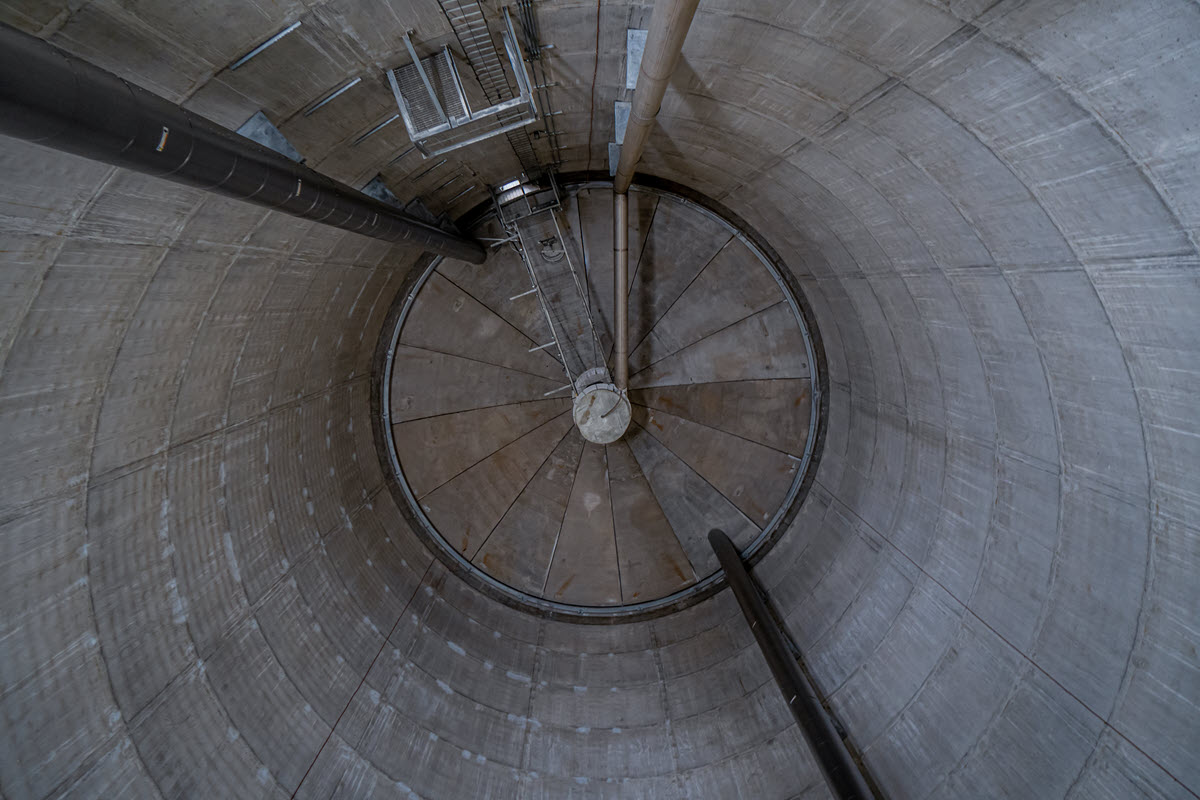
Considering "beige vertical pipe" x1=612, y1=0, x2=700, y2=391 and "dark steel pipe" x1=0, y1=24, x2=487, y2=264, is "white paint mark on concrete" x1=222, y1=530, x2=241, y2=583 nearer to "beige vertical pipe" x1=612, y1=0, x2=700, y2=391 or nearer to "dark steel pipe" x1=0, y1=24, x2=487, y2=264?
"dark steel pipe" x1=0, y1=24, x2=487, y2=264

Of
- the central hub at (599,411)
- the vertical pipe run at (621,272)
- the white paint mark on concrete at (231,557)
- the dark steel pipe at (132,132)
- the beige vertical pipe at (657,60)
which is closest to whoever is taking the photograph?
the dark steel pipe at (132,132)

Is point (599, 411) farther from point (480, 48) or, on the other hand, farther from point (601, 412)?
point (480, 48)

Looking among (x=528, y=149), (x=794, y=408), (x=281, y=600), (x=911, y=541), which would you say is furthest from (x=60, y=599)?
(x=794, y=408)

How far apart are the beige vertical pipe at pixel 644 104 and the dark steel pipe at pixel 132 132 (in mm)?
2996

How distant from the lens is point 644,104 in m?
5.67

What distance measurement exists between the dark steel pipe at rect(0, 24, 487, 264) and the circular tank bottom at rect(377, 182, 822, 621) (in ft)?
17.9

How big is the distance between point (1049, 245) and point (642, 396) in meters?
6.80

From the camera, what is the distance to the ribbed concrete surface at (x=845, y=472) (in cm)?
399

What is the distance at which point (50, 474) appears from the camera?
185 inches

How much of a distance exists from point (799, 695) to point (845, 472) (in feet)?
11.6

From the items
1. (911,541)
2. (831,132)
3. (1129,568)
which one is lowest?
(911,541)

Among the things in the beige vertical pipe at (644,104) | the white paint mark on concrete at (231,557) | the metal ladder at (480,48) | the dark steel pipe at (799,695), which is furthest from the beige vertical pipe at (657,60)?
the dark steel pipe at (799,695)

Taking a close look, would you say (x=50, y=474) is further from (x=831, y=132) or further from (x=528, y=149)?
(x=831, y=132)

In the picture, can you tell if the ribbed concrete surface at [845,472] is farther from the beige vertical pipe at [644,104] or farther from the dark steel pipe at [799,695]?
the beige vertical pipe at [644,104]
